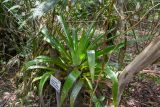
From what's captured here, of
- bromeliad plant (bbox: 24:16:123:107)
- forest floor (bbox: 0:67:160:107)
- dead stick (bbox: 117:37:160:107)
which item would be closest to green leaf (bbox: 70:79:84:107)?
bromeliad plant (bbox: 24:16:123:107)

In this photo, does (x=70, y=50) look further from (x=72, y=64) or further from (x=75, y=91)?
(x=75, y=91)

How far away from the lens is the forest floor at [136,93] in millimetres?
3049

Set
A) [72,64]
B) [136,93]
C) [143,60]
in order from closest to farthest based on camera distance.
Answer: [143,60]
[72,64]
[136,93]

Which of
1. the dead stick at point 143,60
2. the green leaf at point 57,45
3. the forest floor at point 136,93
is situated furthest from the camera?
the forest floor at point 136,93

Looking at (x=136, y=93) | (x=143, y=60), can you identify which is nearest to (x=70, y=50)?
(x=143, y=60)

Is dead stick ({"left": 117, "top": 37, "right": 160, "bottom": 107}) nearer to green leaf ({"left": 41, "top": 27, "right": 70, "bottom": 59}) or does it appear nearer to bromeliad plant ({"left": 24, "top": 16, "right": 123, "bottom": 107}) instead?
bromeliad plant ({"left": 24, "top": 16, "right": 123, "bottom": 107})

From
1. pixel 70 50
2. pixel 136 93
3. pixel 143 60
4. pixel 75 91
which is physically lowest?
pixel 136 93

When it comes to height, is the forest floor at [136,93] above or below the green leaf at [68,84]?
below

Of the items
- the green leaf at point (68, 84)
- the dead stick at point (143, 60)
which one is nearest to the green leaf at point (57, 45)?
the green leaf at point (68, 84)

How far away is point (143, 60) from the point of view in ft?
7.37

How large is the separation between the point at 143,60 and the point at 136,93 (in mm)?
1046

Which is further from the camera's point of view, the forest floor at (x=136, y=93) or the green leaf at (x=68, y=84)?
the forest floor at (x=136, y=93)

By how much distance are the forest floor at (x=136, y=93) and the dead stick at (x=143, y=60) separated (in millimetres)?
529

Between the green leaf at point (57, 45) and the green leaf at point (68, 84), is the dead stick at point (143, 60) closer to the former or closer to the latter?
the green leaf at point (68, 84)
